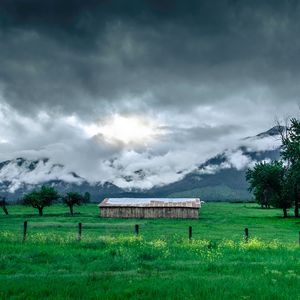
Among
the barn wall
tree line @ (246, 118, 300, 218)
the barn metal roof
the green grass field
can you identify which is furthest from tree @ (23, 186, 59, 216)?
the green grass field

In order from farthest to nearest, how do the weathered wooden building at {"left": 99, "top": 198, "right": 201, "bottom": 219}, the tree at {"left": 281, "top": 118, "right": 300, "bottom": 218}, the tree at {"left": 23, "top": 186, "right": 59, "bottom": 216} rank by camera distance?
1. the tree at {"left": 23, "top": 186, "right": 59, "bottom": 216}
2. the weathered wooden building at {"left": 99, "top": 198, "right": 201, "bottom": 219}
3. the tree at {"left": 281, "top": 118, "right": 300, "bottom": 218}

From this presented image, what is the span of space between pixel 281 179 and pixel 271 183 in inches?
91.0

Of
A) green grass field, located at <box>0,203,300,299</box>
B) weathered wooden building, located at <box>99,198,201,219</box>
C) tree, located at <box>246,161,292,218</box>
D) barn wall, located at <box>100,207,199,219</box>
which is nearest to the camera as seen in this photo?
green grass field, located at <box>0,203,300,299</box>

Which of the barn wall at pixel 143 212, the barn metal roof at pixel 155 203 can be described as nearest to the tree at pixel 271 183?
the barn metal roof at pixel 155 203

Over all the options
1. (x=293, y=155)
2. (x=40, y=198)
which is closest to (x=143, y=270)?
(x=293, y=155)

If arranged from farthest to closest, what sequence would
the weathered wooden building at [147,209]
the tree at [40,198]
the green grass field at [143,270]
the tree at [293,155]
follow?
the tree at [40,198]
the weathered wooden building at [147,209]
the tree at [293,155]
the green grass field at [143,270]

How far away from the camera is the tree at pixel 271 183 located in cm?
8788

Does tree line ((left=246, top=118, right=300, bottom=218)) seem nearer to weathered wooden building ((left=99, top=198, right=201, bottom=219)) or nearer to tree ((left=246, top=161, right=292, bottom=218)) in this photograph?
tree ((left=246, top=161, right=292, bottom=218))

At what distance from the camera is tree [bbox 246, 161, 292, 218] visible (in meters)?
87.9

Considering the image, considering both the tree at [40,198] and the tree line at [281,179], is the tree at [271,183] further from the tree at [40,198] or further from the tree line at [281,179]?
the tree at [40,198]

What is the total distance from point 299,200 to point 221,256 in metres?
65.5

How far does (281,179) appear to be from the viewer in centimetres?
8825

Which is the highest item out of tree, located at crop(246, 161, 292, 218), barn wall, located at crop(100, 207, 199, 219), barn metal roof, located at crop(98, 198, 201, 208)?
tree, located at crop(246, 161, 292, 218)

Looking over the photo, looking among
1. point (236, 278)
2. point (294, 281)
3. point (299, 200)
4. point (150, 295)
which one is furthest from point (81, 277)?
point (299, 200)
